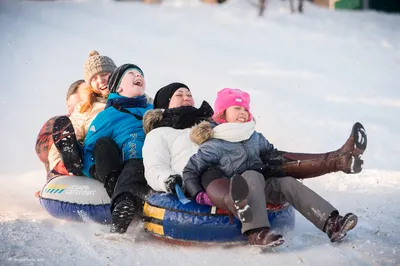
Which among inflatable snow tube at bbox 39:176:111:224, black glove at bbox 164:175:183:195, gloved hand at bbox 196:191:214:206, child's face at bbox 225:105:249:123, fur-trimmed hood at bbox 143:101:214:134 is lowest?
inflatable snow tube at bbox 39:176:111:224

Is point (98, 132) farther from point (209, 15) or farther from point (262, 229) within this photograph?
point (209, 15)

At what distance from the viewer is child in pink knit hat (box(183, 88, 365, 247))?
3.83m

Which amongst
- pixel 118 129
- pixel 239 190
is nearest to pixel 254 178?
pixel 239 190

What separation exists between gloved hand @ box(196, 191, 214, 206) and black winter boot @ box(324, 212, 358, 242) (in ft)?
2.44

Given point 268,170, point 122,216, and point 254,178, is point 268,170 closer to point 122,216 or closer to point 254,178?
point 254,178

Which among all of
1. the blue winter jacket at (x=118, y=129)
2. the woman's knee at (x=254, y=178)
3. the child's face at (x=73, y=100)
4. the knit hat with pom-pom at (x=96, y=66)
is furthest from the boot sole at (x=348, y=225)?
the child's face at (x=73, y=100)

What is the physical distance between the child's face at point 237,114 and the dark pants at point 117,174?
75 centimetres

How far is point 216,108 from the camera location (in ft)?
14.8

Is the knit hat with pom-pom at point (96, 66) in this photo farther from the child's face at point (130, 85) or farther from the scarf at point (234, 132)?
the scarf at point (234, 132)

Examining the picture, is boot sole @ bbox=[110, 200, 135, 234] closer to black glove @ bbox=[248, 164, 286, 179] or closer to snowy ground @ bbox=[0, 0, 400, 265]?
snowy ground @ bbox=[0, 0, 400, 265]

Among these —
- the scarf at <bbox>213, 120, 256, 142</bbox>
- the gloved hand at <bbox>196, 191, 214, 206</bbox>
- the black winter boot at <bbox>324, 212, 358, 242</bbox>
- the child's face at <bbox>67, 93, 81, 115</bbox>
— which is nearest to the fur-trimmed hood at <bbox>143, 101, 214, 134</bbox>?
the scarf at <bbox>213, 120, 256, 142</bbox>

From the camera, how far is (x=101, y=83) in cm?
570

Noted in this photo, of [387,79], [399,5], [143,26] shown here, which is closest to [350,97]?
[387,79]

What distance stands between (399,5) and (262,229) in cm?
1522
